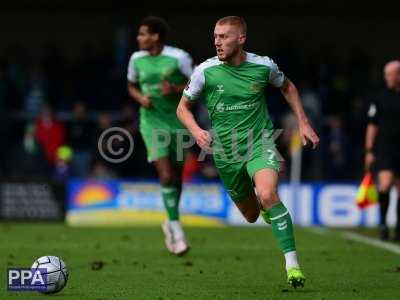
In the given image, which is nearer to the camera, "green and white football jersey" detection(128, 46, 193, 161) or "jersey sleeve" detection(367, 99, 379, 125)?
"green and white football jersey" detection(128, 46, 193, 161)

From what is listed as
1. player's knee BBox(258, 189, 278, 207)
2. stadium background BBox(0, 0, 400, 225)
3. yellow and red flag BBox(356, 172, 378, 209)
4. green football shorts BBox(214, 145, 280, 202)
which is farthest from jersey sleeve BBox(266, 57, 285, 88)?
stadium background BBox(0, 0, 400, 225)

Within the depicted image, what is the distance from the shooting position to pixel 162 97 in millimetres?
12750

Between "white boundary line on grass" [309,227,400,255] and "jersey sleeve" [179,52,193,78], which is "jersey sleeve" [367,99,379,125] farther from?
"jersey sleeve" [179,52,193,78]

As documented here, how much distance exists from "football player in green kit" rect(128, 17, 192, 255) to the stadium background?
21.7 feet

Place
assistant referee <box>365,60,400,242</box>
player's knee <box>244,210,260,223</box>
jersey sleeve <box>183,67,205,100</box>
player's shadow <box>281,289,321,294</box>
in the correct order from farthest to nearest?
assistant referee <box>365,60,400,242</box>
player's knee <box>244,210,260,223</box>
jersey sleeve <box>183,67,205,100</box>
player's shadow <box>281,289,321,294</box>

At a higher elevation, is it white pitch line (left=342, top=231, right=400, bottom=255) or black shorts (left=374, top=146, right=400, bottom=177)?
black shorts (left=374, top=146, right=400, bottom=177)

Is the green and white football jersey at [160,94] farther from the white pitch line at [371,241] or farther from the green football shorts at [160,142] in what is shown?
the white pitch line at [371,241]

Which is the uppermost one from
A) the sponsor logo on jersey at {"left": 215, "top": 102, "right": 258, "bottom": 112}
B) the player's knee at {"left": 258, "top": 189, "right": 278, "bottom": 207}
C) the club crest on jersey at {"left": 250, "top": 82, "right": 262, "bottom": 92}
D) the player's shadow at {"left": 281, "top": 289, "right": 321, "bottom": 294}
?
the club crest on jersey at {"left": 250, "top": 82, "right": 262, "bottom": 92}

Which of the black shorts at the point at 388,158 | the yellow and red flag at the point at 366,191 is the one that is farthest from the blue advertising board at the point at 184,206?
the black shorts at the point at 388,158

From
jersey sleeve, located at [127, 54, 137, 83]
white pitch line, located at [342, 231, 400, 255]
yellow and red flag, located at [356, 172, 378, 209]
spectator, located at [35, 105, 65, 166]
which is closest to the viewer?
jersey sleeve, located at [127, 54, 137, 83]

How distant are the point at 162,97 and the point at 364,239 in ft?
14.1

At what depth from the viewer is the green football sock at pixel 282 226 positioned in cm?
918

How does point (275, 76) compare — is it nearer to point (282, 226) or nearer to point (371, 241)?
point (282, 226)

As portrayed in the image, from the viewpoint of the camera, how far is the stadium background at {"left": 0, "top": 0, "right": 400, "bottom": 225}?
20031 millimetres
